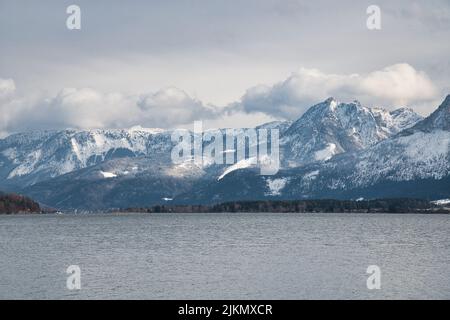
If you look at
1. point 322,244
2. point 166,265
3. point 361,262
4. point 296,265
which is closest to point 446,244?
point 322,244

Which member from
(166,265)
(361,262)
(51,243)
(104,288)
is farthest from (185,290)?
(51,243)

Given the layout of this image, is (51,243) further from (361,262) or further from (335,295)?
(335,295)

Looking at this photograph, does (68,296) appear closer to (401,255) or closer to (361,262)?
(361,262)

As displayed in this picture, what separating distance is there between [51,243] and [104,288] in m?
93.6

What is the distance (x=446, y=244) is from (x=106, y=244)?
90162mm

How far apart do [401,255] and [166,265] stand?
51.7 meters

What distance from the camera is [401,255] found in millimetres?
143750

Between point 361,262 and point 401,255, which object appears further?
point 401,255

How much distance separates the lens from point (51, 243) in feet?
614
